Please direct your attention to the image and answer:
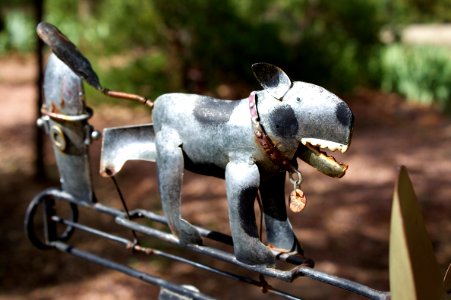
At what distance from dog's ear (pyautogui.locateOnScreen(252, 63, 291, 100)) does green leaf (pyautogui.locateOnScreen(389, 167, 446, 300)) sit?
33 centimetres

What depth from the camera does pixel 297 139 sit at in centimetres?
97

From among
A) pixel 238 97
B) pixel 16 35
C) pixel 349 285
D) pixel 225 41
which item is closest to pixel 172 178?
pixel 349 285

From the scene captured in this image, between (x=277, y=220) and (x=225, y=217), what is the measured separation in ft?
8.54

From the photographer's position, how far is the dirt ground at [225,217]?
3082 millimetres

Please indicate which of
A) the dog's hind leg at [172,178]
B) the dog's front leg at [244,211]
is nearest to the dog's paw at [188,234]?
the dog's hind leg at [172,178]

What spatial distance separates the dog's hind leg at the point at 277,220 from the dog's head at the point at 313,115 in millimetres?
169

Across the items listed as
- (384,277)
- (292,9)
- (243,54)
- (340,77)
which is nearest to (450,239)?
(384,277)

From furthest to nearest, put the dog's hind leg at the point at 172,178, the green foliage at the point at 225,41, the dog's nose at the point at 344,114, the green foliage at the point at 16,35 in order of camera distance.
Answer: the green foliage at the point at 16,35 → the green foliage at the point at 225,41 → the dog's hind leg at the point at 172,178 → the dog's nose at the point at 344,114

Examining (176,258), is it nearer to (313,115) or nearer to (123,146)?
(123,146)

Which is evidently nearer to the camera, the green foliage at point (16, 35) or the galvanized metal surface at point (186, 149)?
the galvanized metal surface at point (186, 149)

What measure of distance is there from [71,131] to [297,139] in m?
0.56

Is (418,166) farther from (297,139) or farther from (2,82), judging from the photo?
(2,82)

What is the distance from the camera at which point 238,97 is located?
6.14 metres

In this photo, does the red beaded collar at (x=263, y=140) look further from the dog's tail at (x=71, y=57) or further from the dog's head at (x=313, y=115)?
the dog's tail at (x=71, y=57)
